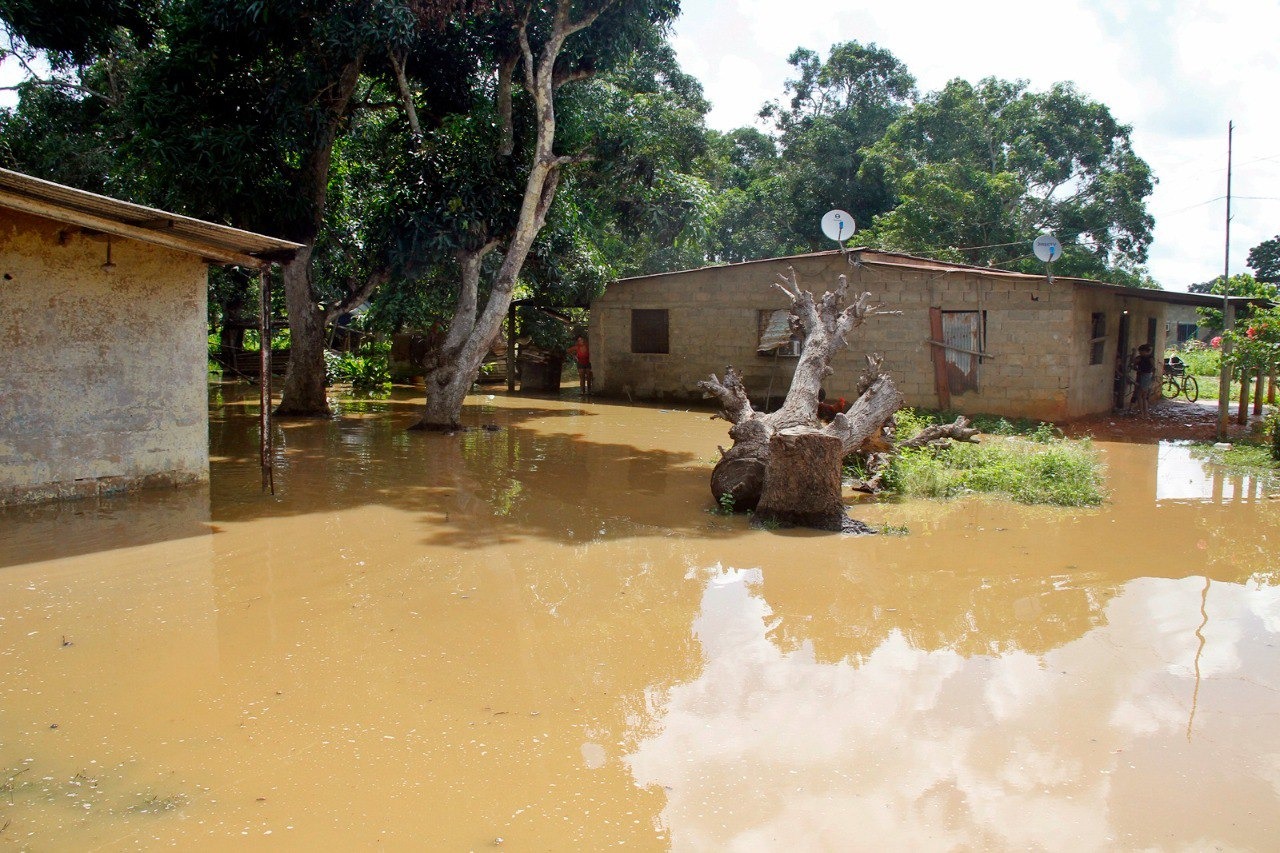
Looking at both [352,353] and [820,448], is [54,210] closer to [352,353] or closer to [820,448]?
[820,448]

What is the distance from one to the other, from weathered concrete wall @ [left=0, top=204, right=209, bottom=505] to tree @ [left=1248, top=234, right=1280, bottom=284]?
38.2 m

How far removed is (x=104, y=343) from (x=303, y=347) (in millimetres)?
7358

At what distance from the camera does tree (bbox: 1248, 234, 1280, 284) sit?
35.7 meters

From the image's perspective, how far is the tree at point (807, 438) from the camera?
8.20 meters

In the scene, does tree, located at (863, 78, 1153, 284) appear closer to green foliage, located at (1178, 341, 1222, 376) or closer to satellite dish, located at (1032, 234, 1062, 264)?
green foliage, located at (1178, 341, 1222, 376)

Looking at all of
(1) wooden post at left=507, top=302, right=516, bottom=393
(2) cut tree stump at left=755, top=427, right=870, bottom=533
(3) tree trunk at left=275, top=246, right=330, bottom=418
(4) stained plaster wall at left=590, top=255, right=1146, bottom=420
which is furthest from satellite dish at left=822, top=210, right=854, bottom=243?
(2) cut tree stump at left=755, top=427, right=870, bottom=533

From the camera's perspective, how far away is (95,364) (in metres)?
8.34

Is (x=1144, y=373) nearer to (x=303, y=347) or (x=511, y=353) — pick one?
(x=511, y=353)

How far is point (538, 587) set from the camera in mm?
6438

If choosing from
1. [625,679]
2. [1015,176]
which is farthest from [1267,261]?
[625,679]

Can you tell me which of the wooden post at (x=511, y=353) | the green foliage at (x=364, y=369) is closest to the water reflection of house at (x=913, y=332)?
the wooden post at (x=511, y=353)

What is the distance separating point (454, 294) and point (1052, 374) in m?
11.5

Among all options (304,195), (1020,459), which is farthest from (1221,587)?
(304,195)

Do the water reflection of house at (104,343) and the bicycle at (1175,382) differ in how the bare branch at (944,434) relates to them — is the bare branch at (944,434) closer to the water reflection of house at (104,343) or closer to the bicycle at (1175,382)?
the water reflection of house at (104,343)
